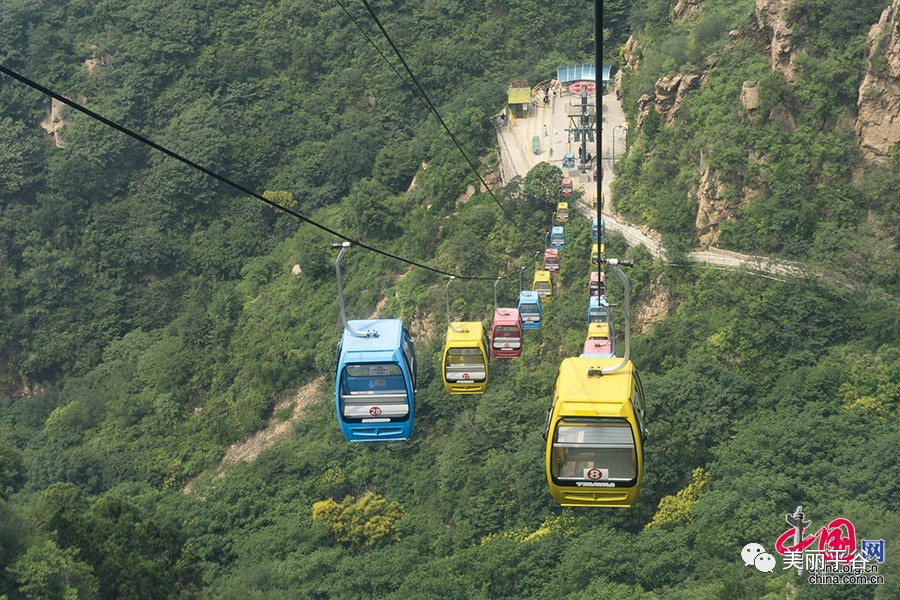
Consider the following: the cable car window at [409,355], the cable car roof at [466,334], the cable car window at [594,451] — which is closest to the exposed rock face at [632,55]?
the cable car roof at [466,334]

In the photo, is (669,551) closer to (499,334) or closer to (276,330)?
(499,334)

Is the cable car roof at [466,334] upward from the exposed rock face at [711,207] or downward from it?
downward

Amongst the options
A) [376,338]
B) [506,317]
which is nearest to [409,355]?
[376,338]

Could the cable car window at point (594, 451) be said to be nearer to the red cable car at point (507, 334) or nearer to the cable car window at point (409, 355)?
the cable car window at point (409, 355)

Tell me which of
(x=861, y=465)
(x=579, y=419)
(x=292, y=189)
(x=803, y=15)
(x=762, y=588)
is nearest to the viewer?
(x=579, y=419)

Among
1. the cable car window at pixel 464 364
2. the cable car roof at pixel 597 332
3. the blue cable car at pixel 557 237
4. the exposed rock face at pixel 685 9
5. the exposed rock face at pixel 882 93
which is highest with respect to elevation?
the exposed rock face at pixel 685 9

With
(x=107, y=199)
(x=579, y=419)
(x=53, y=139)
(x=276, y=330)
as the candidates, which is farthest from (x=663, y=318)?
(x=53, y=139)
